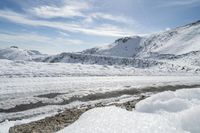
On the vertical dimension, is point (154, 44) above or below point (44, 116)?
above

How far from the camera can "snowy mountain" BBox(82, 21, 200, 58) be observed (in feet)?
417

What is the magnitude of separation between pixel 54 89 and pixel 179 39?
136695mm

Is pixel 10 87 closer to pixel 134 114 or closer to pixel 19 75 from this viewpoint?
pixel 19 75

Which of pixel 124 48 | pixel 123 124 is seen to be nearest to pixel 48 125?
pixel 123 124

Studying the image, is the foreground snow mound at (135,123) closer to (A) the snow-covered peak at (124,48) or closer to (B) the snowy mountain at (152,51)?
(B) the snowy mountain at (152,51)

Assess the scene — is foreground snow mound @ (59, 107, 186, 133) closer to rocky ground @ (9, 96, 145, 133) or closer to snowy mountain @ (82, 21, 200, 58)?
rocky ground @ (9, 96, 145, 133)

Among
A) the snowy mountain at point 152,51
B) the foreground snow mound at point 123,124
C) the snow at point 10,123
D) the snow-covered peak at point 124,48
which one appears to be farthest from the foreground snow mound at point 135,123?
the snow-covered peak at point 124,48

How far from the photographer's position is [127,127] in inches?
250

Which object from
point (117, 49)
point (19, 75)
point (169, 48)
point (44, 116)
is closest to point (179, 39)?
point (169, 48)

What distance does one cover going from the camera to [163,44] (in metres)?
151

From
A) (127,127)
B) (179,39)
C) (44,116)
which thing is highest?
(179,39)

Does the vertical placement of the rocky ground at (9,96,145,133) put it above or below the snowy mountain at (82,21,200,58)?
below

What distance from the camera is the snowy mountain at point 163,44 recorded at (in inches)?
5010

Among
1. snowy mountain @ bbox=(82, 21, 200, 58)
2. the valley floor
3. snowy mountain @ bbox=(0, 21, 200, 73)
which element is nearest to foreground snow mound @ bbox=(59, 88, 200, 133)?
the valley floor
